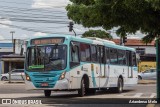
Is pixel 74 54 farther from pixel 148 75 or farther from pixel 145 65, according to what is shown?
pixel 145 65

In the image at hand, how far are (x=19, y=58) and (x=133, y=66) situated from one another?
31408 millimetres

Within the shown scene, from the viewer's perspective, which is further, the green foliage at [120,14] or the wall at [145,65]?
the wall at [145,65]

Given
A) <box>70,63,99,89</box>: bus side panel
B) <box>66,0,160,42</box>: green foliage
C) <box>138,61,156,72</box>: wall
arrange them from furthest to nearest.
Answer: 1. <box>138,61,156,72</box>: wall
2. <box>70,63,99,89</box>: bus side panel
3. <box>66,0,160,42</box>: green foliage

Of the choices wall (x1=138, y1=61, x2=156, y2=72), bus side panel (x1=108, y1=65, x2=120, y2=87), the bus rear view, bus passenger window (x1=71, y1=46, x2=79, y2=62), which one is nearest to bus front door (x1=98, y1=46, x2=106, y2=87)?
bus side panel (x1=108, y1=65, x2=120, y2=87)

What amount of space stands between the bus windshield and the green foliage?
3.71 m

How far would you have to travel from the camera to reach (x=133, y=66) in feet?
96.0

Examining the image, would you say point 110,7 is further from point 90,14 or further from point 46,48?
point 46,48

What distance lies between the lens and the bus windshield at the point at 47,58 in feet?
64.7

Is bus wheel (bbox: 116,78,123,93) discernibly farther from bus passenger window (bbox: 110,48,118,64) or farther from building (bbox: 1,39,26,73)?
building (bbox: 1,39,26,73)

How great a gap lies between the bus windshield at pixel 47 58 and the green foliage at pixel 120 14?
3710 millimetres

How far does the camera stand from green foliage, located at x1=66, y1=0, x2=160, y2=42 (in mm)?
12637

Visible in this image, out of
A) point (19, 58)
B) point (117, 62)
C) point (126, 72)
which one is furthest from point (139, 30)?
point (19, 58)

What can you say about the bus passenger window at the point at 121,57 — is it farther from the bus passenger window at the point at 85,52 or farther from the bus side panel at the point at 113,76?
the bus passenger window at the point at 85,52

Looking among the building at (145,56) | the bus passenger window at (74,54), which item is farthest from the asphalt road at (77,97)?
the building at (145,56)
